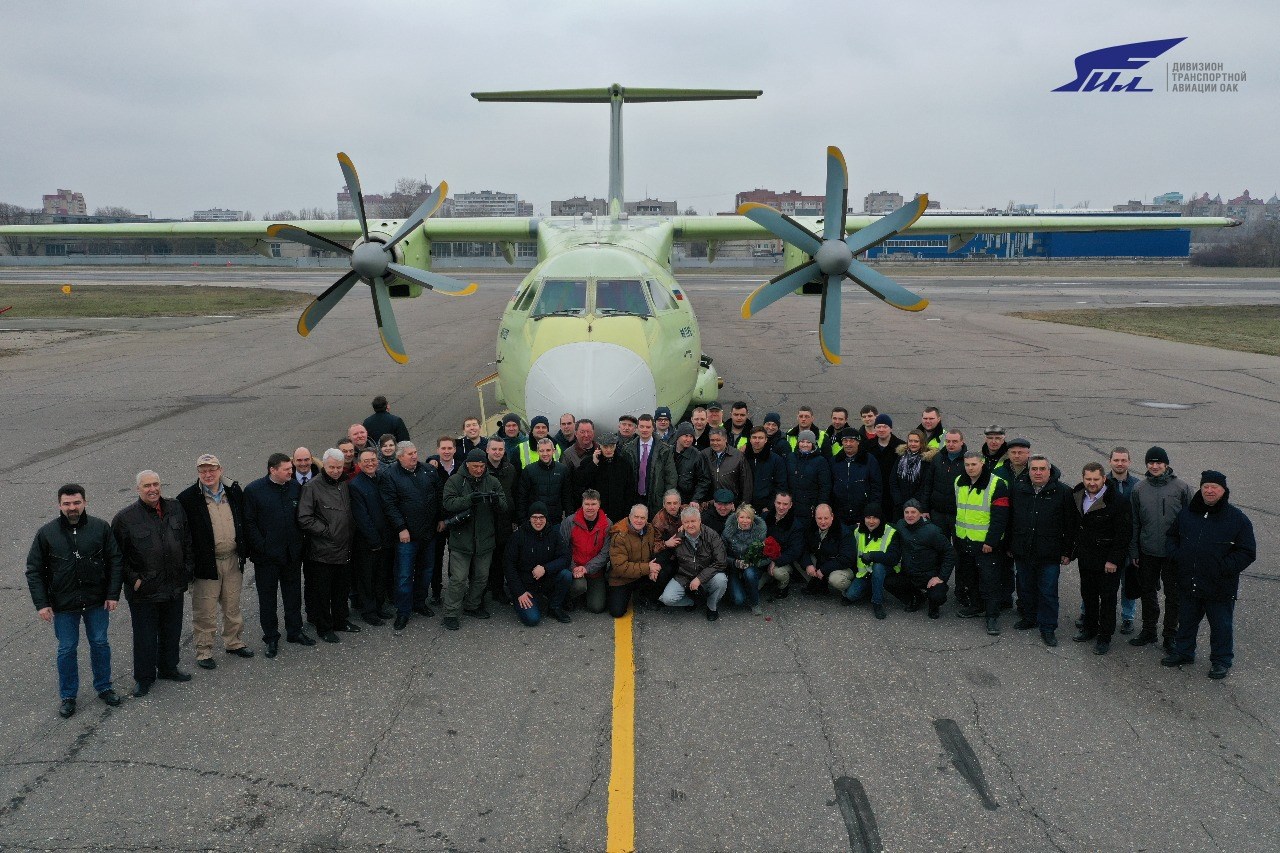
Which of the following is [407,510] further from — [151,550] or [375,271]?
[375,271]

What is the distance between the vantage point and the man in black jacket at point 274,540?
682 centimetres

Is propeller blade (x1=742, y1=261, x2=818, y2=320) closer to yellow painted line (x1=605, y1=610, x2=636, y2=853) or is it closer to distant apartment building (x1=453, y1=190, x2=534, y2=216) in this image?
yellow painted line (x1=605, y1=610, x2=636, y2=853)

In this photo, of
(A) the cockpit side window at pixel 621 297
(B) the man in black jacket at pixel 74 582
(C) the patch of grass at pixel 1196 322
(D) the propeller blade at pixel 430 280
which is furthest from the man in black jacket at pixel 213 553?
(C) the patch of grass at pixel 1196 322

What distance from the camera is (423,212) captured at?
1349cm

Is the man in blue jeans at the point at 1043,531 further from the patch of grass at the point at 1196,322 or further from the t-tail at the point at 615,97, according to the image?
the patch of grass at the point at 1196,322

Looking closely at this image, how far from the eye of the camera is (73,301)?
4525 centimetres

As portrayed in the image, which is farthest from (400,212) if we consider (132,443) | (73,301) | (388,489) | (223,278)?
(388,489)

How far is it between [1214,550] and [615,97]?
15400 mm

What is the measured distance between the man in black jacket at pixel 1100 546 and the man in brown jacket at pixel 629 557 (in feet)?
12.1

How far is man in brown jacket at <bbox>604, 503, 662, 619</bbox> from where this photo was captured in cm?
770

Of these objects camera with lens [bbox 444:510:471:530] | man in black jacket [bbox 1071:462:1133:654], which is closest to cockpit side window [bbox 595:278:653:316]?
camera with lens [bbox 444:510:471:530]

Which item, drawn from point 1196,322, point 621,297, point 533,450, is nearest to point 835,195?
point 621,297

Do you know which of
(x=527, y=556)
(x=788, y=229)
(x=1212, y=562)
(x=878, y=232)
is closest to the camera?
(x=1212, y=562)

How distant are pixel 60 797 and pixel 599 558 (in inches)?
169
